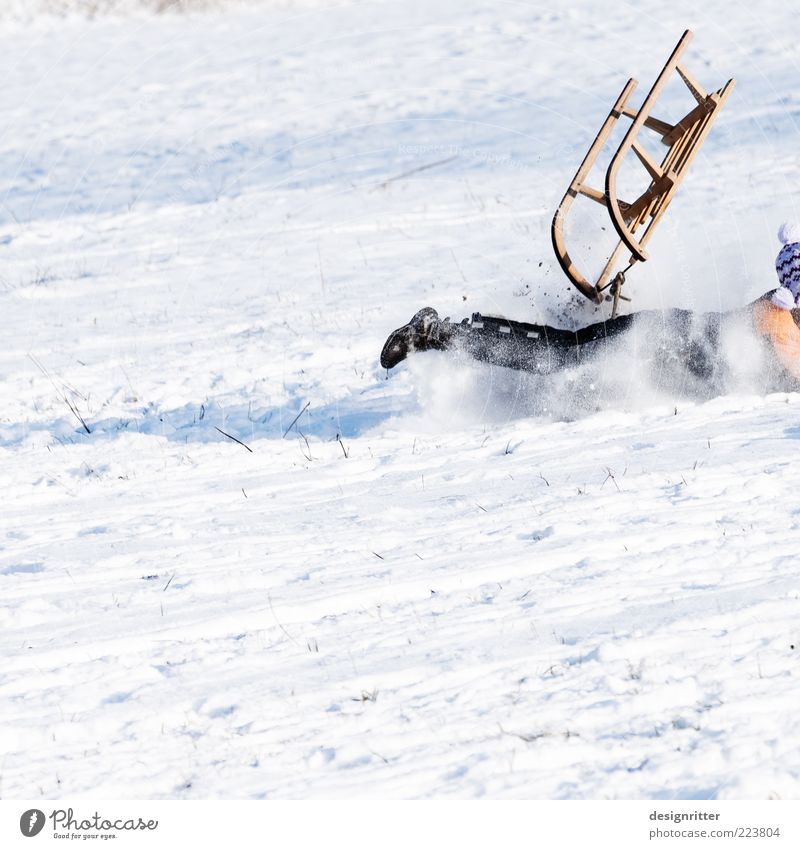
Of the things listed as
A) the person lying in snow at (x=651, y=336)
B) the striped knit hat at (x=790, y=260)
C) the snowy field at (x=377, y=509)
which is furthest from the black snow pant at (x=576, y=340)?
the striped knit hat at (x=790, y=260)

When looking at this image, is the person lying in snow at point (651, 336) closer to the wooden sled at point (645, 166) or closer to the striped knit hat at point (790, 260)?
the striped knit hat at point (790, 260)

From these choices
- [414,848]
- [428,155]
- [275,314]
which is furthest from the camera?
[428,155]

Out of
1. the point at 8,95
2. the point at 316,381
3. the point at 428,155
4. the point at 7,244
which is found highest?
the point at 316,381

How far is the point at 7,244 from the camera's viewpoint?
12.5 m

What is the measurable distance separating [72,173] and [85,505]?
10.9 meters

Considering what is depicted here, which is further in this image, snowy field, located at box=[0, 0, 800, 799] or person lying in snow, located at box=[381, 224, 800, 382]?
person lying in snow, located at box=[381, 224, 800, 382]

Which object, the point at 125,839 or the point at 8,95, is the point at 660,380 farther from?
the point at 8,95

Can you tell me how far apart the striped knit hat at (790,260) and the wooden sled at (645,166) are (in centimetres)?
66

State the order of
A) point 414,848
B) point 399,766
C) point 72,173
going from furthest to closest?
point 72,173 → point 399,766 → point 414,848

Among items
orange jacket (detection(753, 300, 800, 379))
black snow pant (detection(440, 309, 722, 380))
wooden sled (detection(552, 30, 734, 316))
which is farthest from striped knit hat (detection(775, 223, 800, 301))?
wooden sled (detection(552, 30, 734, 316))

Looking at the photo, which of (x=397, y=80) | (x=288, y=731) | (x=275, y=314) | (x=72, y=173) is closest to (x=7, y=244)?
(x=72, y=173)

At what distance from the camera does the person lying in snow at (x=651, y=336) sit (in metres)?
5.83

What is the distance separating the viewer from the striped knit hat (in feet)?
19.3

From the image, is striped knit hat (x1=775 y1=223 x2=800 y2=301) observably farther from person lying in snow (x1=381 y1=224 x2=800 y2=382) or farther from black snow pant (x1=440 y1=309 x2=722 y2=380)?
black snow pant (x1=440 y1=309 x2=722 y2=380)
